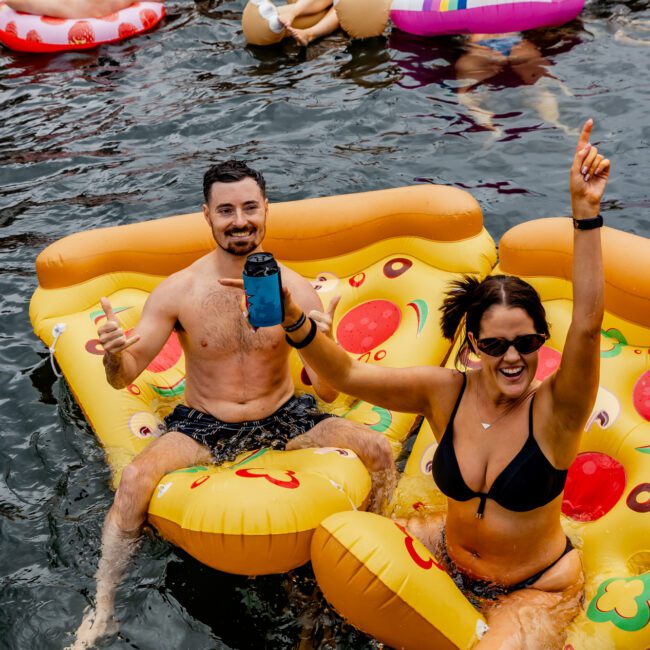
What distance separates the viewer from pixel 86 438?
4.89 meters

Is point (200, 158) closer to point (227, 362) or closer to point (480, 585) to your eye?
point (227, 362)

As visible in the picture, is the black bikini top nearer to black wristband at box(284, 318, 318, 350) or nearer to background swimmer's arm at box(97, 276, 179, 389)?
black wristband at box(284, 318, 318, 350)

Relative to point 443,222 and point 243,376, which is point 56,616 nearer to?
point 243,376

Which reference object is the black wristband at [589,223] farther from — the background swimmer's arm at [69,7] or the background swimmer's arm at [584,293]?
the background swimmer's arm at [69,7]

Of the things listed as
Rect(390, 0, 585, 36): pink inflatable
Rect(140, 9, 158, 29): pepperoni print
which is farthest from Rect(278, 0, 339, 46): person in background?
Rect(140, 9, 158, 29): pepperoni print

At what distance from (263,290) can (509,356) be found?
0.82m

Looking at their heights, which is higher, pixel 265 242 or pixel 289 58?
pixel 265 242

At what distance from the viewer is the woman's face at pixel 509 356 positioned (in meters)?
2.91

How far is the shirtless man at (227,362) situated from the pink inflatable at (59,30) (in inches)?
275

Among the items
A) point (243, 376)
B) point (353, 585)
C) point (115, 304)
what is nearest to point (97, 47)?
point (115, 304)

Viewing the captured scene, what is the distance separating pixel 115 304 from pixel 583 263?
312cm

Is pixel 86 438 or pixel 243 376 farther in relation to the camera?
pixel 86 438

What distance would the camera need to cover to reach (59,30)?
1024 cm

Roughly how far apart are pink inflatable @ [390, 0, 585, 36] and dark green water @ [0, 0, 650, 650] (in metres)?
0.22
